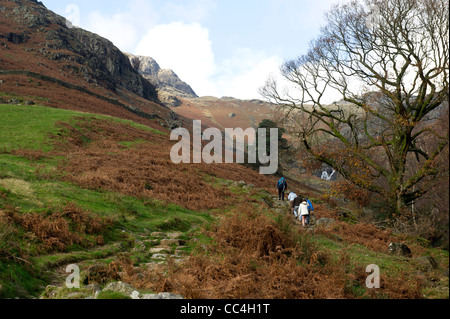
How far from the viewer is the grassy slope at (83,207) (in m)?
5.64

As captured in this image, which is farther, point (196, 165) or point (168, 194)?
point (196, 165)

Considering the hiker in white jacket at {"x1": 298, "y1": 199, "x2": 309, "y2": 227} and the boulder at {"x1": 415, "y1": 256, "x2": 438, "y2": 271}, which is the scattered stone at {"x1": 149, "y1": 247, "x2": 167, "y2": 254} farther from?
the hiker in white jacket at {"x1": 298, "y1": 199, "x2": 309, "y2": 227}

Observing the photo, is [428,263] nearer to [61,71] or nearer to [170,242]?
[170,242]

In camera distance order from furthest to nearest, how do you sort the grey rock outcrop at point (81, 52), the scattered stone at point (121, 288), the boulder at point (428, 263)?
the grey rock outcrop at point (81, 52)
the boulder at point (428, 263)
the scattered stone at point (121, 288)

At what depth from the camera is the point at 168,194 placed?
16.5m

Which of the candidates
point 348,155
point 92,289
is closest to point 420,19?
point 348,155

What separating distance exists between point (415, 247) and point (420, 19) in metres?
11.4

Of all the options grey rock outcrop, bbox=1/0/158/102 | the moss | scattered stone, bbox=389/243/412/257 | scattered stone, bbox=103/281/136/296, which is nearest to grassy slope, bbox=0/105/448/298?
scattered stone, bbox=389/243/412/257

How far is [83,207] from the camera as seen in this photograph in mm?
10062

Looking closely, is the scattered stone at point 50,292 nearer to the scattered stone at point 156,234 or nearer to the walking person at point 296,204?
the scattered stone at point 156,234

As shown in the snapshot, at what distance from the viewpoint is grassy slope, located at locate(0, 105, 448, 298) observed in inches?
222

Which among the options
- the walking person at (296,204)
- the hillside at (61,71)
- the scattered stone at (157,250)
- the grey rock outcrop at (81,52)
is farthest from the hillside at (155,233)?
the grey rock outcrop at (81,52)
